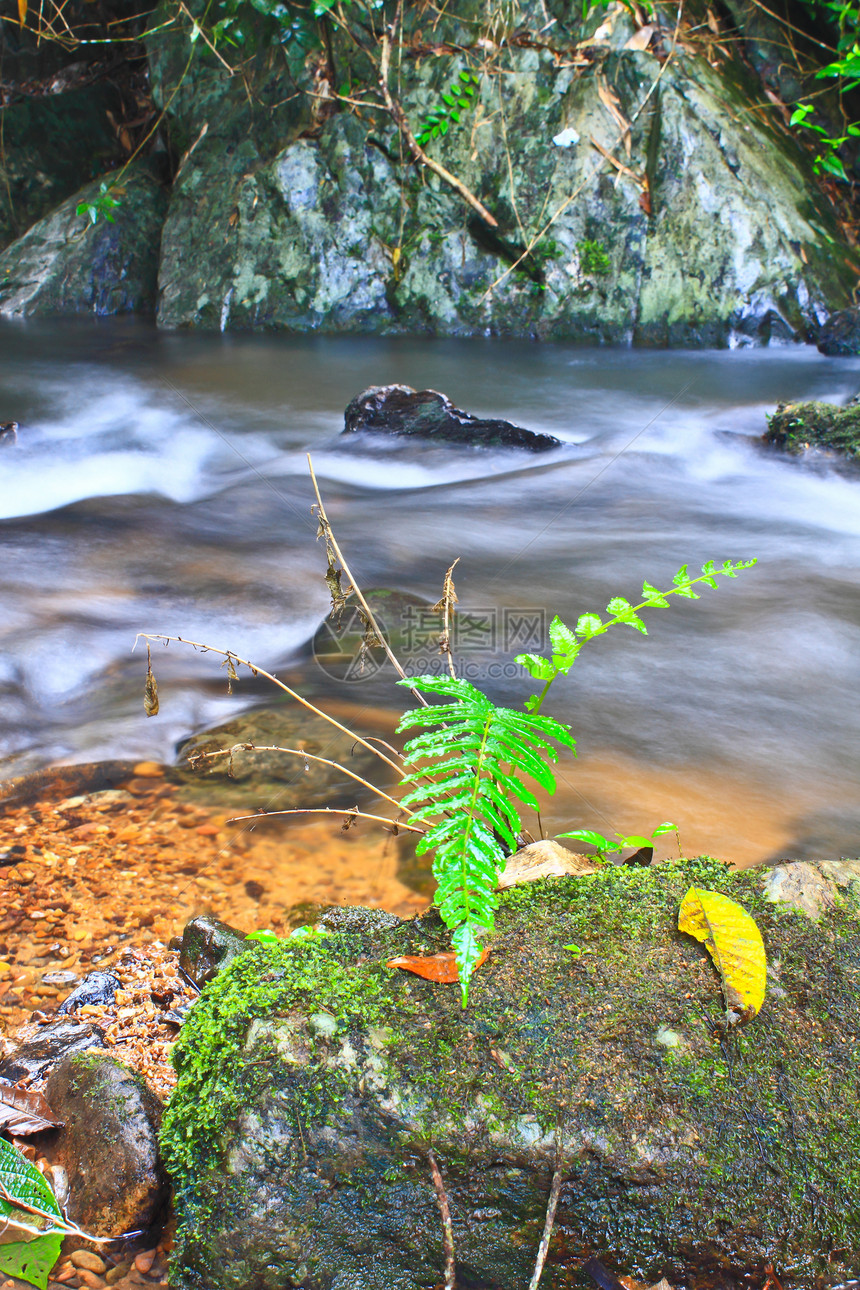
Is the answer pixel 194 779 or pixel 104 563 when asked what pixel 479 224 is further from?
pixel 194 779

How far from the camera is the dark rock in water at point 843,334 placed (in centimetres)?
1021

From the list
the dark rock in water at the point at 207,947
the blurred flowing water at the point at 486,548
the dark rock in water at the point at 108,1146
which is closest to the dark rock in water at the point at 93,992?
the dark rock in water at the point at 207,947

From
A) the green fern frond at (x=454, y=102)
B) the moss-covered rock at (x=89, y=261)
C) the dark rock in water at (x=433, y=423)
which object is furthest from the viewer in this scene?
the moss-covered rock at (x=89, y=261)

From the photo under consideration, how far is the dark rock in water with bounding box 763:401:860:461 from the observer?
7199 millimetres

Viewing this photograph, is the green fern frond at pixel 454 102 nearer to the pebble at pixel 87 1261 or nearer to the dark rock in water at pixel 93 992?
the dark rock in water at pixel 93 992

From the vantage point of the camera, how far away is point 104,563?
545 cm

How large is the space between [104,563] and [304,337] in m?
7.24

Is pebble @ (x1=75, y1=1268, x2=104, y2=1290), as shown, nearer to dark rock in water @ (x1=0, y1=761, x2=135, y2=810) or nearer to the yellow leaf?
the yellow leaf

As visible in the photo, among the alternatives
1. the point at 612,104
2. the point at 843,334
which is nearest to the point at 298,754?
the point at 843,334

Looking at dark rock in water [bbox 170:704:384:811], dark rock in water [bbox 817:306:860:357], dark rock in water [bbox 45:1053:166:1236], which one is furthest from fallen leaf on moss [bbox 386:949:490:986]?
dark rock in water [bbox 817:306:860:357]

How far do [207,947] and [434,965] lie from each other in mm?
901

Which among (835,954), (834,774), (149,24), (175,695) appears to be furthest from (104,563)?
(149,24)

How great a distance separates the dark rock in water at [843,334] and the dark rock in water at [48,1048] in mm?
11443

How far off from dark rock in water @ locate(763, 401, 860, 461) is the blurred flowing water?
22 centimetres
